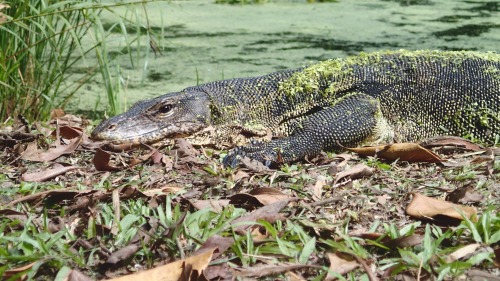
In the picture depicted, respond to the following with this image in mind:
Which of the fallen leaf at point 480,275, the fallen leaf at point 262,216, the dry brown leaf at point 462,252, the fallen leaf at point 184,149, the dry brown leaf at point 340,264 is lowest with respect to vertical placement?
the fallen leaf at point 184,149

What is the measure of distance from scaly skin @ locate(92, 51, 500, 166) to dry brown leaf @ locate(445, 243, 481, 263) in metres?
2.14

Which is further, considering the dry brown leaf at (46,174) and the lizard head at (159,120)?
the lizard head at (159,120)

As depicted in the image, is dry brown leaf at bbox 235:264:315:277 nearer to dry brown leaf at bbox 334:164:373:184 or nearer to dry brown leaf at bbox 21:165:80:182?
dry brown leaf at bbox 334:164:373:184

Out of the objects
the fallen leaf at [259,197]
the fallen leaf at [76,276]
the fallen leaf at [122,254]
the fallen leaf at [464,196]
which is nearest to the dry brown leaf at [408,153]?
the fallen leaf at [464,196]

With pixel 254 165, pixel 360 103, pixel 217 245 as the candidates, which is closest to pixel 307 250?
pixel 217 245

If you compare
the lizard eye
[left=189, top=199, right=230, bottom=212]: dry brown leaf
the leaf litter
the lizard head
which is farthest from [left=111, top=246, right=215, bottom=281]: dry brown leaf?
the lizard eye

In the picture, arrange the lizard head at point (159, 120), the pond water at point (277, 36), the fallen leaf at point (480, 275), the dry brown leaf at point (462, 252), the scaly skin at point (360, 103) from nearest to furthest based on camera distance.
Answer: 1. the fallen leaf at point (480, 275)
2. the dry brown leaf at point (462, 252)
3. the lizard head at point (159, 120)
4. the scaly skin at point (360, 103)
5. the pond water at point (277, 36)

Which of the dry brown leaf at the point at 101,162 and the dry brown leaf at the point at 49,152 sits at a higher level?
the dry brown leaf at the point at 101,162

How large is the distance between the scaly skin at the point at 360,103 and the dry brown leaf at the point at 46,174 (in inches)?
33.5

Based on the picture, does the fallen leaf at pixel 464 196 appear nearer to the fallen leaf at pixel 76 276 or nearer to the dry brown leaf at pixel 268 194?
the dry brown leaf at pixel 268 194

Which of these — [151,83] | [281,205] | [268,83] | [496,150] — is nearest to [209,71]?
[151,83]

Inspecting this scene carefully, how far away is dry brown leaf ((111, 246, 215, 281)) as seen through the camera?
2.20 meters

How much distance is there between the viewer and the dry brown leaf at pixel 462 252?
7.45 ft

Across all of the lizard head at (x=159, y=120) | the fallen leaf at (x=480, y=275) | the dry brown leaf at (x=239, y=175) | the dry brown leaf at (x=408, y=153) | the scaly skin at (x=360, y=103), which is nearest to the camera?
the fallen leaf at (x=480, y=275)
